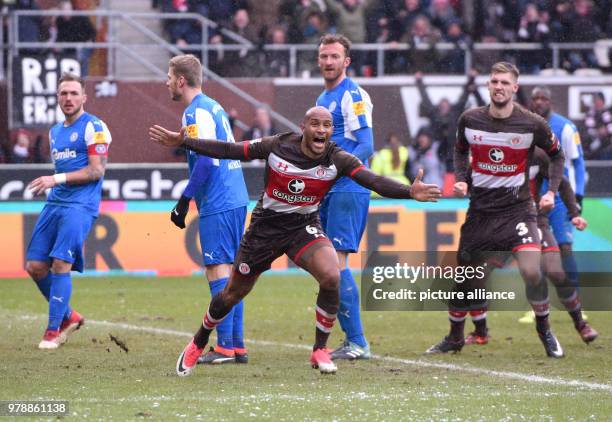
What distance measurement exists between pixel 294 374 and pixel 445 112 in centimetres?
1323

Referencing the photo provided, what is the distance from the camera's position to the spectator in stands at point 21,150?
19594mm

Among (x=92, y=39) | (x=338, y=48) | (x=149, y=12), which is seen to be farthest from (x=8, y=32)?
(x=338, y=48)

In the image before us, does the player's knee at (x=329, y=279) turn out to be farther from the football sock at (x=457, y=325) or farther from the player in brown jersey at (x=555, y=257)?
the player in brown jersey at (x=555, y=257)

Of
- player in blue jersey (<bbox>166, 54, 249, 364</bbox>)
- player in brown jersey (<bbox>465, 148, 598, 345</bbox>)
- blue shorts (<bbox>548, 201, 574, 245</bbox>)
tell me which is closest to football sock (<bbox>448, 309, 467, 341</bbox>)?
player in brown jersey (<bbox>465, 148, 598, 345</bbox>)

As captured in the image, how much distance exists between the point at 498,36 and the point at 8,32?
9.07m

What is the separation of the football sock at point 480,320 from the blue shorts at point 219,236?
2.31 m

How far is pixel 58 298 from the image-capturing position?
32.8 ft

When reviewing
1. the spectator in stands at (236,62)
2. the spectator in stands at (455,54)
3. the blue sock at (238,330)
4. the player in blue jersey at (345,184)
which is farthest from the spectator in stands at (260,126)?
the blue sock at (238,330)

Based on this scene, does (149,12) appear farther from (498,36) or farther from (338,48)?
(338,48)

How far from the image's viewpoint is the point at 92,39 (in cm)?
2136

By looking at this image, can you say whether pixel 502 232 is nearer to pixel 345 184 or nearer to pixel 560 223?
pixel 345 184

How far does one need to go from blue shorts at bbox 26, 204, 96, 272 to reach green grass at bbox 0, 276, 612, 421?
0.75 meters

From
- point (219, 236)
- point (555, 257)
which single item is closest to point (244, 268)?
point (219, 236)

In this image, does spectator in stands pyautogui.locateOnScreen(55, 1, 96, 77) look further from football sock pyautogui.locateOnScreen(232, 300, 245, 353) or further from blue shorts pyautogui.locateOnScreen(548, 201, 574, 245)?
football sock pyautogui.locateOnScreen(232, 300, 245, 353)
